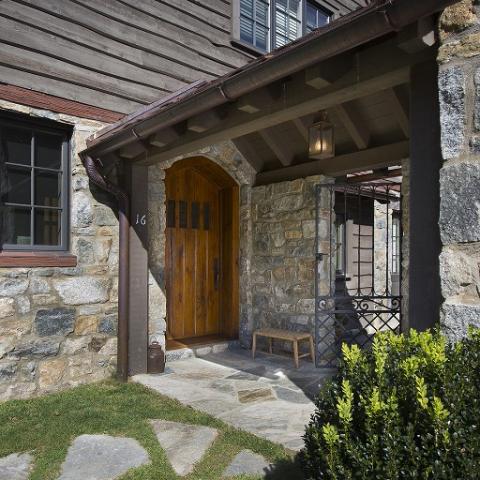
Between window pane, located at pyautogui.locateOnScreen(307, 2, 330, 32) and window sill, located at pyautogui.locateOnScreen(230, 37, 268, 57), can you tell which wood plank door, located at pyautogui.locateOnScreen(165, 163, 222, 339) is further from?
window pane, located at pyautogui.locateOnScreen(307, 2, 330, 32)

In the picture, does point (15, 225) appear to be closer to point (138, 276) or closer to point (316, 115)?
point (138, 276)

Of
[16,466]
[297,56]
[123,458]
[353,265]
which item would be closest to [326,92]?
[297,56]

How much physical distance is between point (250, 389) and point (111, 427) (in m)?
1.41

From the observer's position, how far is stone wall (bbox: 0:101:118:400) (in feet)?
12.3

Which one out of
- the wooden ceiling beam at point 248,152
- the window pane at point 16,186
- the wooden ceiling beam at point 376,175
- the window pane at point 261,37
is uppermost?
the window pane at point 261,37

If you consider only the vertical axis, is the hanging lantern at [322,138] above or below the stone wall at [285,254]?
above

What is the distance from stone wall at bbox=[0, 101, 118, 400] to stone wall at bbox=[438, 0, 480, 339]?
10.7 feet

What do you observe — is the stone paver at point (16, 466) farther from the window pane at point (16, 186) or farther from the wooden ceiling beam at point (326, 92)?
the wooden ceiling beam at point (326, 92)

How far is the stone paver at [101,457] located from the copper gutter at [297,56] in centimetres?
231

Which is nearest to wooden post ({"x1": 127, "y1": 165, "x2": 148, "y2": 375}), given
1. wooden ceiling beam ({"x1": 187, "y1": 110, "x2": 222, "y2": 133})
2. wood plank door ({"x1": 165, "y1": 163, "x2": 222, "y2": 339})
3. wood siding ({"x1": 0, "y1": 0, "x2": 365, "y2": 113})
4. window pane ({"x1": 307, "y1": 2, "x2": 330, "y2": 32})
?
wood siding ({"x1": 0, "y1": 0, "x2": 365, "y2": 113})

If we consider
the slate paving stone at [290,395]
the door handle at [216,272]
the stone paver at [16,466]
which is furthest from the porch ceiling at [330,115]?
the stone paver at [16,466]

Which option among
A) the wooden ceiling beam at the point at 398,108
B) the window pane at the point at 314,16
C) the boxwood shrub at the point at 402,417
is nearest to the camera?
the boxwood shrub at the point at 402,417

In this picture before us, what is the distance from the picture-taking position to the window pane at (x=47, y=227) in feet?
13.5

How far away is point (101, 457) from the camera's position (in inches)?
108
